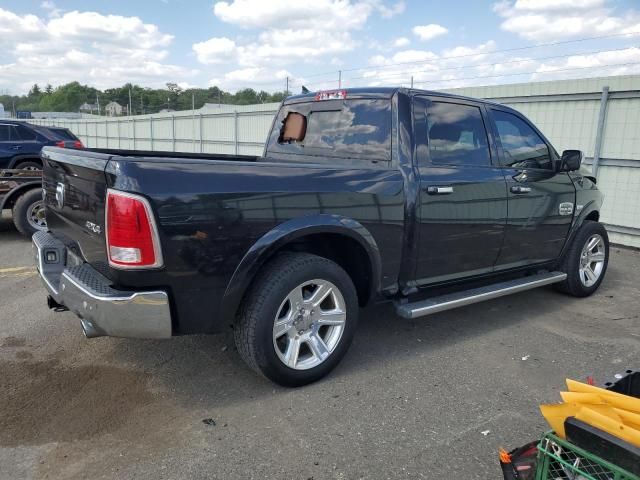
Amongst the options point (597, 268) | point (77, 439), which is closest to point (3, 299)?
point (77, 439)

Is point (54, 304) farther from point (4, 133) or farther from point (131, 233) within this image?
point (4, 133)

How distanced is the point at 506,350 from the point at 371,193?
1717 millimetres

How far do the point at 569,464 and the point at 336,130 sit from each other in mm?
2908

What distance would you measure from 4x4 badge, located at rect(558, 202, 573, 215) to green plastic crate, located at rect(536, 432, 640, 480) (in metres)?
3.29

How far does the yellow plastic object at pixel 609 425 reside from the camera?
1708 mm

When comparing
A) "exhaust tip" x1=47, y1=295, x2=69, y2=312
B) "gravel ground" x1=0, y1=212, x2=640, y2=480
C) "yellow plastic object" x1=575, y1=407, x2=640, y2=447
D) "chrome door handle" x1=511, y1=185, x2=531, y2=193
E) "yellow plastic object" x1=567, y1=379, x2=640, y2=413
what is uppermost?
"chrome door handle" x1=511, y1=185, x2=531, y2=193

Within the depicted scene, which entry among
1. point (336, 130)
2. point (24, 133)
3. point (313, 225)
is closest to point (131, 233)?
point (313, 225)

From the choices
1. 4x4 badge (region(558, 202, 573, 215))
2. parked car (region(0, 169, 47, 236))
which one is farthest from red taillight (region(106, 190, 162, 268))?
parked car (region(0, 169, 47, 236))

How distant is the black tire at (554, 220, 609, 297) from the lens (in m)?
5.04

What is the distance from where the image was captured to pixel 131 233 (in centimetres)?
253

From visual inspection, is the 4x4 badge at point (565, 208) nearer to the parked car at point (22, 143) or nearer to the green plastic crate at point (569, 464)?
the green plastic crate at point (569, 464)

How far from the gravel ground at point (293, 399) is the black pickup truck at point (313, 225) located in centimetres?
38

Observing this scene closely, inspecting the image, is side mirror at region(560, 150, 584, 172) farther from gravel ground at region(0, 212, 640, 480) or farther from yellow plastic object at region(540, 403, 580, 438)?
yellow plastic object at region(540, 403, 580, 438)

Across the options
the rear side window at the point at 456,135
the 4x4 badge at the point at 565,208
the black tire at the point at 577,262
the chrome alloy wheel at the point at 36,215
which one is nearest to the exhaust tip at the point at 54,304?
the rear side window at the point at 456,135
